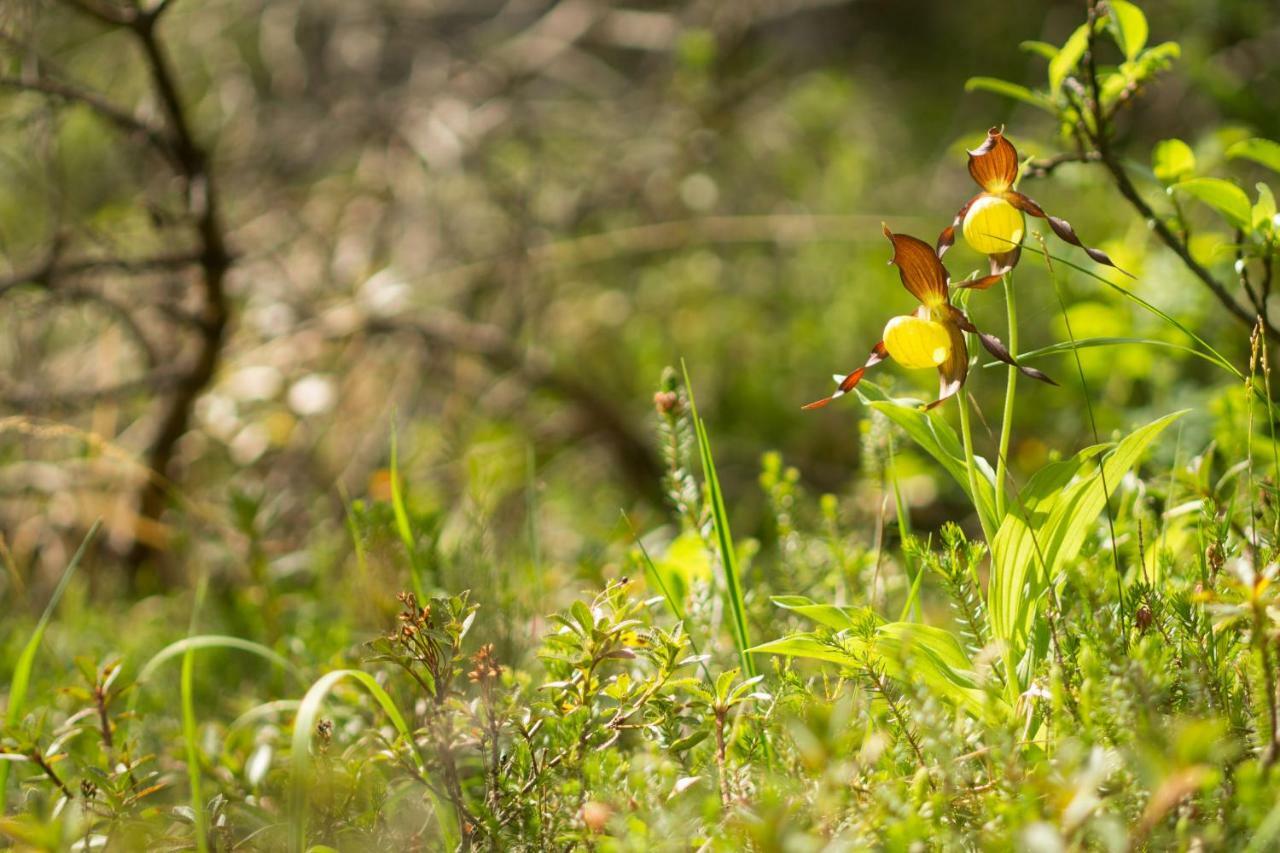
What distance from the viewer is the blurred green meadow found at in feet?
3.50

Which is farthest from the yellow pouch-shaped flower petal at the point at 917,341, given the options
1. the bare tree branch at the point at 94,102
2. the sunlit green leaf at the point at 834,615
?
the bare tree branch at the point at 94,102

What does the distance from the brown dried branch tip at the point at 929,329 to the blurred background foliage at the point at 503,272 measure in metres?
0.82

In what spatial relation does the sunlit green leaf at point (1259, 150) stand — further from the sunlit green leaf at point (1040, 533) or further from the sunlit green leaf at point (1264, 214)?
the sunlit green leaf at point (1040, 533)

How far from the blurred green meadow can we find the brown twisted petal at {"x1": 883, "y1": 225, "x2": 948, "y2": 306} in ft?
0.51

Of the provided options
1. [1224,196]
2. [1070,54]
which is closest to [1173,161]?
[1224,196]

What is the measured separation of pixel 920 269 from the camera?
1120 millimetres

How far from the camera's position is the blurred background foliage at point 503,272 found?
97.8 inches

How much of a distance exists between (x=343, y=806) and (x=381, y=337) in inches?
84.1

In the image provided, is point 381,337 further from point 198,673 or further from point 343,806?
point 343,806

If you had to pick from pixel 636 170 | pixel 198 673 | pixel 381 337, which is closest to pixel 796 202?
pixel 636 170

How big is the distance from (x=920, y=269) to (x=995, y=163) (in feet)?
0.49

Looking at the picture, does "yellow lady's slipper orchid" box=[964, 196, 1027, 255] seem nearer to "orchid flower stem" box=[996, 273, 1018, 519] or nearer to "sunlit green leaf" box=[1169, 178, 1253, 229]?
"orchid flower stem" box=[996, 273, 1018, 519]

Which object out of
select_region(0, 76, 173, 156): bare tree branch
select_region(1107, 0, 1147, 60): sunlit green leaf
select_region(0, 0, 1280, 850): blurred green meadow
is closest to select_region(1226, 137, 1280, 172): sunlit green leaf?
select_region(0, 0, 1280, 850): blurred green meadow

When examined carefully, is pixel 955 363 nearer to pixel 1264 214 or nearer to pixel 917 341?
pixel 917 341
